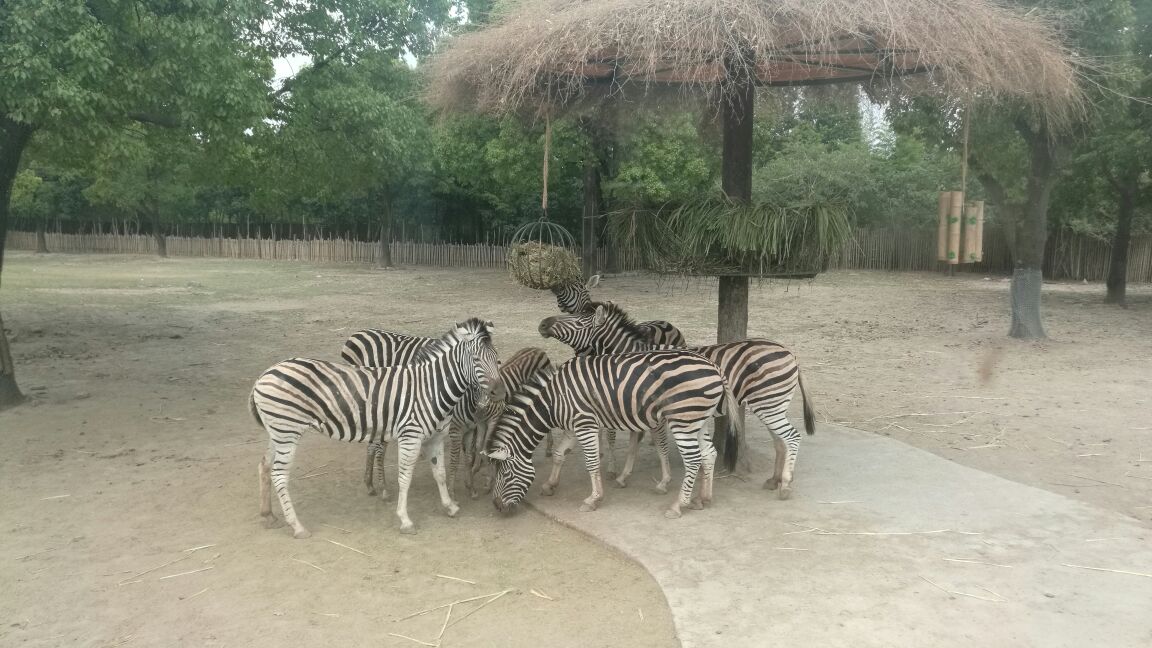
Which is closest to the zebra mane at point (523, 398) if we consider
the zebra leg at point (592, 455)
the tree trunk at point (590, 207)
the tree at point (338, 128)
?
the zebra leg at point (592, 455)

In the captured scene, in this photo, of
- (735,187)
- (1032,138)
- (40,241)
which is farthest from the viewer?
(40,241)

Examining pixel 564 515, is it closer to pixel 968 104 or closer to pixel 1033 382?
pixel 968 104

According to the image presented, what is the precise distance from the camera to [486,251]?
33438 millimetres

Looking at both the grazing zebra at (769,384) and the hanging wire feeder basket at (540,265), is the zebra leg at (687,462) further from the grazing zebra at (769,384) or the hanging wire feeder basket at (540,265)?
the hanging wire feeder basket at (540,265)

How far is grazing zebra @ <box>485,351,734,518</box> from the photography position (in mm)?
5957

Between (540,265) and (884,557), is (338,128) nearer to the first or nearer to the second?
(540,265)

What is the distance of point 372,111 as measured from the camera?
444 inches

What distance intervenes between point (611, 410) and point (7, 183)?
30.9ft

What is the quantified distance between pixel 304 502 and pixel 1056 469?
21.6ft

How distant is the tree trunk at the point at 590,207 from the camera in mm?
23859

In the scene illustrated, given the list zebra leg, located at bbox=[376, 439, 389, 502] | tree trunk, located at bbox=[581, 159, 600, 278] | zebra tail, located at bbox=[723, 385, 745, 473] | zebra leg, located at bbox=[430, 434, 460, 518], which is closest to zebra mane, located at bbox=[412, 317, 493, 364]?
zebra leg, located at bbox=[430, 434, 460, 518]

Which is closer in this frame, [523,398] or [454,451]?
[523,398]

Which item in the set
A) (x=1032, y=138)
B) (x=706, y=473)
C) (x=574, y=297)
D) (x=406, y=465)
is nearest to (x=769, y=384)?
(x=706, y=473)

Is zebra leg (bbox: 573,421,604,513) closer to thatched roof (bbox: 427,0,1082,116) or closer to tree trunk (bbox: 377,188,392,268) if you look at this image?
thatched roof (bbox: 427,0,1082,116)
